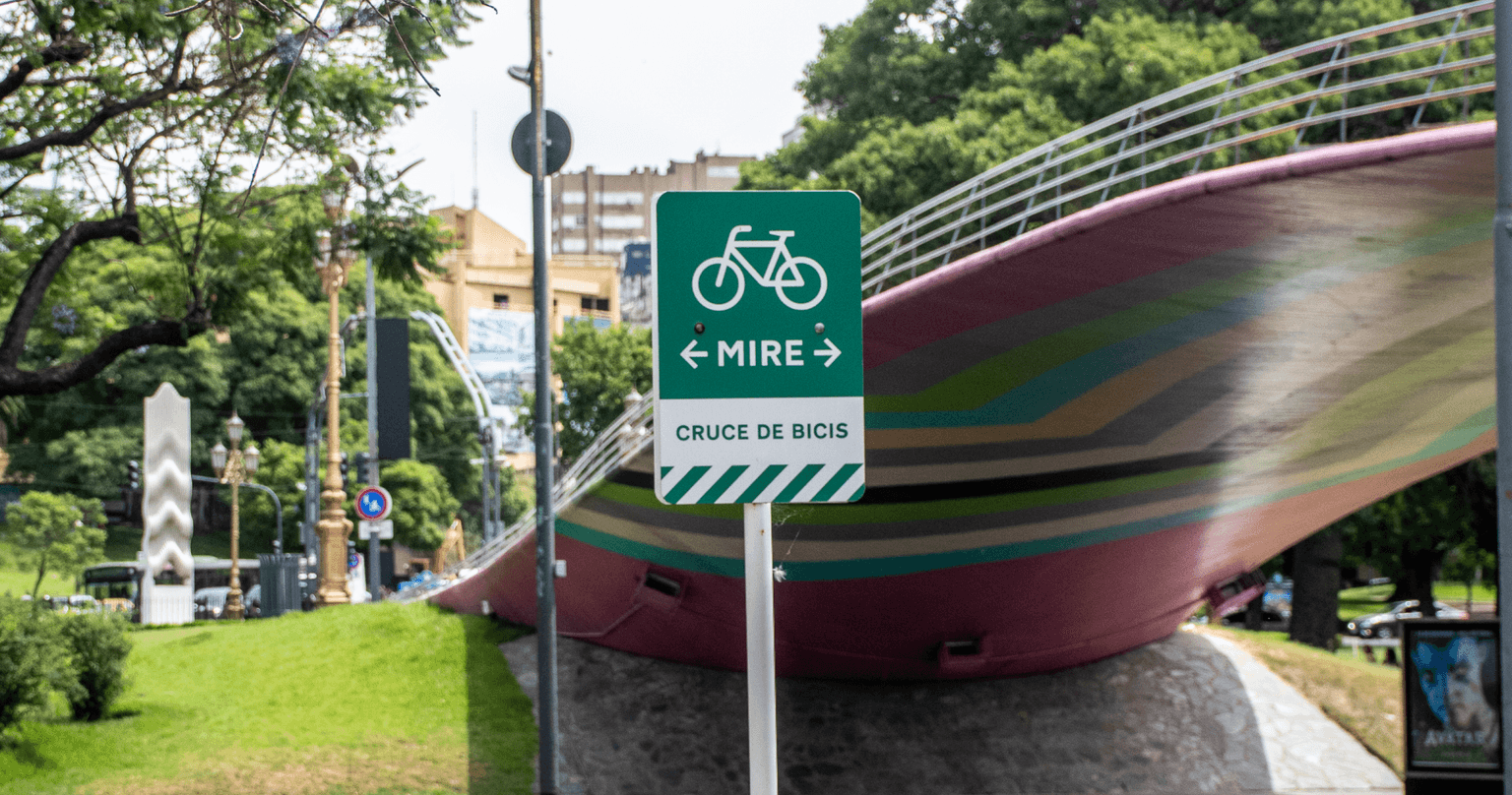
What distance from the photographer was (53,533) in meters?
33.1

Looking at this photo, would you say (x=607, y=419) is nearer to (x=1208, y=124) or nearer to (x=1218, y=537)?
(x=1218, y=537)

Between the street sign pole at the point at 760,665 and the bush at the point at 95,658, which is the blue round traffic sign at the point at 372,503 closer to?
the bush at the point at 95,658

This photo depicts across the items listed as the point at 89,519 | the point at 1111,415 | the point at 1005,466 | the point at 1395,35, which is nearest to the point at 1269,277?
the point at 1111,415

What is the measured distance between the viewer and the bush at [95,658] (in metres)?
13.5

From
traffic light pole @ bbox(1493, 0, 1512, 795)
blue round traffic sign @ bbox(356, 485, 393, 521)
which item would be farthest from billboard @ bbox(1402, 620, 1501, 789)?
blue round traffic sign @ bbox(356, 485, 393, 521)

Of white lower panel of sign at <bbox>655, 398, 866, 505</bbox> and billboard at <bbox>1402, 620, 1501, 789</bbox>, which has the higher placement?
white lower panel of sign at <bbox>655, 398, 866, 505</bbox>

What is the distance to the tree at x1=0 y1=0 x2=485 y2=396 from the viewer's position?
10797 mm

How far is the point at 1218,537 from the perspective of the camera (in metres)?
14.2

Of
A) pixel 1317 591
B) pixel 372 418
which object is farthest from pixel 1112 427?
pixel 372 418

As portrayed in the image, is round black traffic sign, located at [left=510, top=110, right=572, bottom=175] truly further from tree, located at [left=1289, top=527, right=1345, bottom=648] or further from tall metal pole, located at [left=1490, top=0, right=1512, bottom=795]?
tree, located at [left=1289, top=527, right=1345, bottom=648]

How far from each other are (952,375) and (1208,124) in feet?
8.38

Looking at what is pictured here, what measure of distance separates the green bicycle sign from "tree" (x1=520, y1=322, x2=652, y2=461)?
45173 mm

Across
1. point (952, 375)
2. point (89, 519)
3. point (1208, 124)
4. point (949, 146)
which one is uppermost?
point (949, 146)

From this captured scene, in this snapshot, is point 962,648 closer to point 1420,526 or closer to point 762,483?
point 762,483
